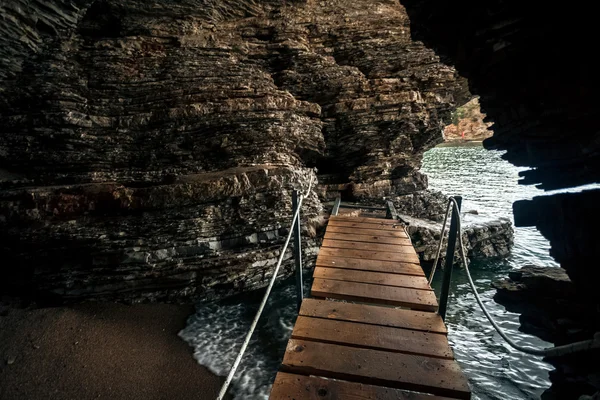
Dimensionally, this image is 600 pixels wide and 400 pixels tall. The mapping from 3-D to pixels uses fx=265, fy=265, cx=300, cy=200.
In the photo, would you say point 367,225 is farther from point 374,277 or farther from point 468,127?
point 468,127

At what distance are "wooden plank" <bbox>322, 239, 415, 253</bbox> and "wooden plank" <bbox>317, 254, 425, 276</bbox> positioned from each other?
0.61 m

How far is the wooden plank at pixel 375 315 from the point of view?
3961 millimetres

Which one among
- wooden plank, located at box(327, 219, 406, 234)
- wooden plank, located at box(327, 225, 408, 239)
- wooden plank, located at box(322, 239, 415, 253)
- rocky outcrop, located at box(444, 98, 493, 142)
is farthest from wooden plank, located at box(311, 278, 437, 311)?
rocky outcrop, located at box(444, 98, 493, 142)

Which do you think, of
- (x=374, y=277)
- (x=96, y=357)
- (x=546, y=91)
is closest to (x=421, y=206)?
(x=546, y=91)

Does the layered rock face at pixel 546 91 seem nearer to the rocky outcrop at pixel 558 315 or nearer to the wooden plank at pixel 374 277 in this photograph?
the rocky outcrop at pixel 558 315

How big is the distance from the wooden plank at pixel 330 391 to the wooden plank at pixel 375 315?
3.69 ft

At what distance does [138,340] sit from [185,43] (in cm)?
1337

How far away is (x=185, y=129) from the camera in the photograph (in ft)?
37.7

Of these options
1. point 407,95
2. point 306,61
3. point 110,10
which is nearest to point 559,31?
point 407,95

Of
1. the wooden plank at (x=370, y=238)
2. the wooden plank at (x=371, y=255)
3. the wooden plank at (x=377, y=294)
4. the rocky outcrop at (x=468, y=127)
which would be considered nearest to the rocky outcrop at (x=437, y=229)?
the wooden plank at (x=370, y=238)

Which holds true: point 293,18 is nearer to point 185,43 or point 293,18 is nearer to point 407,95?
point 185,43

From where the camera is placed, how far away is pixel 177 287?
1038 centimetres

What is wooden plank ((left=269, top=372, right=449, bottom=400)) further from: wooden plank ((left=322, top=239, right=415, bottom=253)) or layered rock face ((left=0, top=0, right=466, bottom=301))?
layered rock face ((left=0, top=0, right=466, bottom=301))

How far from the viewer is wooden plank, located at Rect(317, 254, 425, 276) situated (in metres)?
5.43
